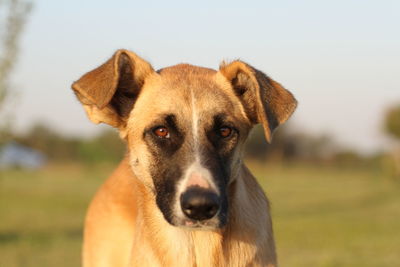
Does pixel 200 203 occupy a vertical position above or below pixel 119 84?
below

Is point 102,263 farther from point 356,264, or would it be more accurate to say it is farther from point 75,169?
point 75,169

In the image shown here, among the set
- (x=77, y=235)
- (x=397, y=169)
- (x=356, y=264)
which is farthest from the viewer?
(x=397, y=169)

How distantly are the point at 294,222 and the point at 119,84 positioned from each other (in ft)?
66.0

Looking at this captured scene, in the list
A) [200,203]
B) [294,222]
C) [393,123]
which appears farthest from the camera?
[393,123]

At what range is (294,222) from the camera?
25.2 meters

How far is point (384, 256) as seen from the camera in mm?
15219

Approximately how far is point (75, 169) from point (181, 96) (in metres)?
Answer: 65.2

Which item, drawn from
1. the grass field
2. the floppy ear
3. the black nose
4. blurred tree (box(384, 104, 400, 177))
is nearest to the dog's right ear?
the floppy ear

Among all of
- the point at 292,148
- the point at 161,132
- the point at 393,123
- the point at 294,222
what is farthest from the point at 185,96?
the point at 292,148

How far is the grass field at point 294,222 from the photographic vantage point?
1509cm

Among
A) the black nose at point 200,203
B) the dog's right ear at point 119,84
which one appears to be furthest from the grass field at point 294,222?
the black nose at point 200,203

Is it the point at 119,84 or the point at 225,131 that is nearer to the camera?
the point at 225,131

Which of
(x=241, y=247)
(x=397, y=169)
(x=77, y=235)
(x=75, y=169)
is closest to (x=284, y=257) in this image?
(x=77, y=235)

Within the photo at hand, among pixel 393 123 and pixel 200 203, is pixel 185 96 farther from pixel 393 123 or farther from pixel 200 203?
pixel 393 123
